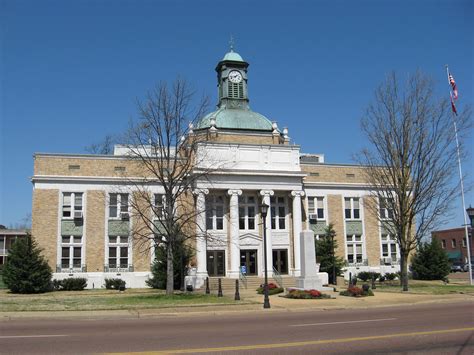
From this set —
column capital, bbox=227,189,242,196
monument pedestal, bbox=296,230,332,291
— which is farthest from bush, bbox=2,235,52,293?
monument pedestal, bbox=296,230,332,291

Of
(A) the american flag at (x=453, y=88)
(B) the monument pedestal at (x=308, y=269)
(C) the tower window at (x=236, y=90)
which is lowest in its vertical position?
(B) the monument pedestal at (x=308, y=269)

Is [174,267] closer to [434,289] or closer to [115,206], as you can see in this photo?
[115,206]

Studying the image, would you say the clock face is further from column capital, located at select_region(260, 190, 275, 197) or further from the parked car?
the parked car

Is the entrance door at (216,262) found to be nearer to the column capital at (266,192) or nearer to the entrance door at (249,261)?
the entrance door at (249,261)

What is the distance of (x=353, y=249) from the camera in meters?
48.4

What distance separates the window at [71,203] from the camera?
136ft

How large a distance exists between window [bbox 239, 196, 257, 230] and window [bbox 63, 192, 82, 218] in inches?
558

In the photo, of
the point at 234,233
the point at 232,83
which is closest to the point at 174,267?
the point at 234,233

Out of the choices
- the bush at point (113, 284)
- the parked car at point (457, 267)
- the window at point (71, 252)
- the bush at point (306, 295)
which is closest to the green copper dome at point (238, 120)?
the window at point (71, 252)

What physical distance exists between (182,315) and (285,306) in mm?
6055

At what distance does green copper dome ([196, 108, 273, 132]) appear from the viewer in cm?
4750

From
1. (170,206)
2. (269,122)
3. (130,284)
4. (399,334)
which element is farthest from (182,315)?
(269,122)

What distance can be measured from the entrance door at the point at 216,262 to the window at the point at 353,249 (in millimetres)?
13484

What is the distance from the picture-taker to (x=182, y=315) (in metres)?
19.1
